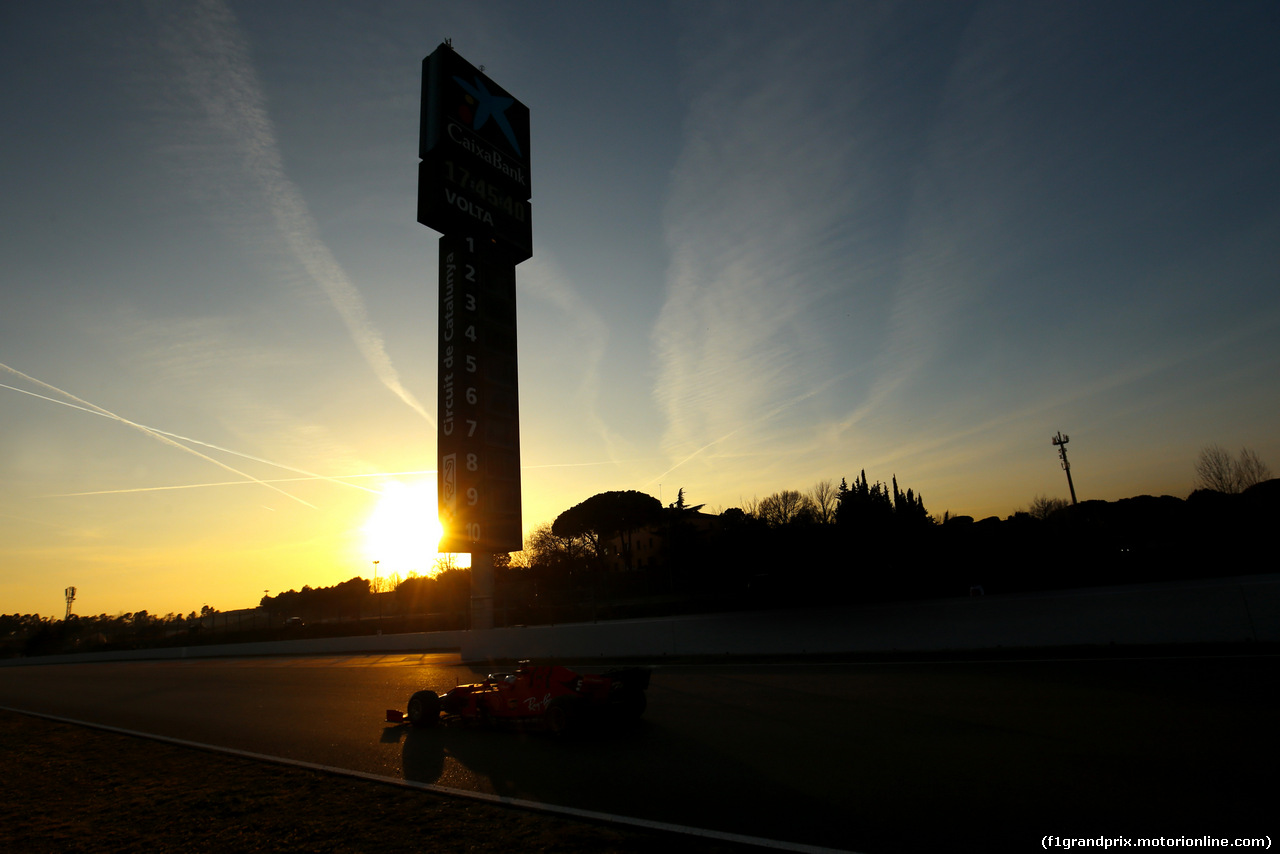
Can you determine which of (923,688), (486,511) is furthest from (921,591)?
(923,688)

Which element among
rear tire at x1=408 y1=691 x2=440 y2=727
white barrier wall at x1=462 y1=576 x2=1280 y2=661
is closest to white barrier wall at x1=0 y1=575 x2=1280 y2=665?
white barrier wall at x1=462 y1=576 x2=1280 y2=661

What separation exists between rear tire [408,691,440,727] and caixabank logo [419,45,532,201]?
73.7 feet

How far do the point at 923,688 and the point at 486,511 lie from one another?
732 inches

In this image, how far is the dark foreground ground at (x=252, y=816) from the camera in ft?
17.4

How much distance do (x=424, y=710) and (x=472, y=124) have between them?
24670 mm

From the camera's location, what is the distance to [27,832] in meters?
6.39

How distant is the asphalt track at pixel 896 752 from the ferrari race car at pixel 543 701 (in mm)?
277

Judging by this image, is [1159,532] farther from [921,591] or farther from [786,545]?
[786,545]

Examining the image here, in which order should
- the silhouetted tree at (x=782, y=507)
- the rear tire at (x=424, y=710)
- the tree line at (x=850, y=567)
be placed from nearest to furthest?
1. the rear tire at (x=424, y=710)
2. the tree line at (x=850, y=567)
3. the silhouetted tree at (x=782, y=507)

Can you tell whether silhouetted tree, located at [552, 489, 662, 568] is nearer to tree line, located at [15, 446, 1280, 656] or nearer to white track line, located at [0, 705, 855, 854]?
tree line, located at [15, 446, 1280, 656]

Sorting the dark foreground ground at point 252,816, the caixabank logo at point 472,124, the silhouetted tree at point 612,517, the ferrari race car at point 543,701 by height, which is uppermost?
the caixabank logo at point 472,124

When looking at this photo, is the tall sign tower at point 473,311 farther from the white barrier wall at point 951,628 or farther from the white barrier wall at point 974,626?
the white barrier wall at point 974,626

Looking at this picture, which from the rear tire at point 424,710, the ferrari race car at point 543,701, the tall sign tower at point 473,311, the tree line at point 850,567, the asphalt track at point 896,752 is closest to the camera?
the asphalt track at point 896,752

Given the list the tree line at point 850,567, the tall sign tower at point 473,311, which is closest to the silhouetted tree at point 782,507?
the tree line at point 850,567
